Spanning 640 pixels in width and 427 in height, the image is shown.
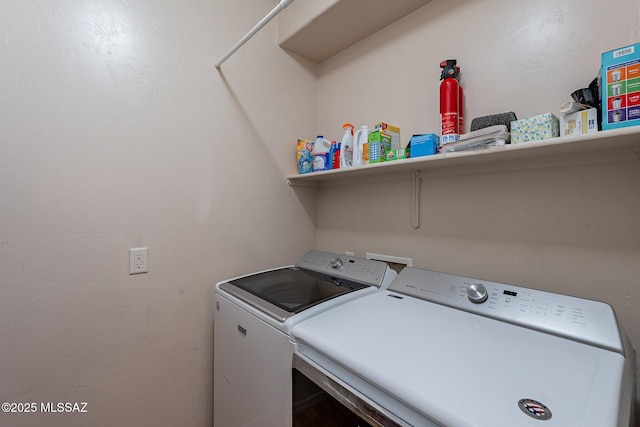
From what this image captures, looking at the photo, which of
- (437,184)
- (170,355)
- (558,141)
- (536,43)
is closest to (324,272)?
(437,184)

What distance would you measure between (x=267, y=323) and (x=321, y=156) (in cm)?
108

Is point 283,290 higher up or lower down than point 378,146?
lower down

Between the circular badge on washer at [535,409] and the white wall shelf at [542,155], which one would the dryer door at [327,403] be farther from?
the white wall shelf at [542,155]

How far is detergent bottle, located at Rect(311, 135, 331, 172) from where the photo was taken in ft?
5.81

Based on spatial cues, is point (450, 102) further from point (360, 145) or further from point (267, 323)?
point (267, 323)

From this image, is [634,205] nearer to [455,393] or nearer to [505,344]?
[505,344]

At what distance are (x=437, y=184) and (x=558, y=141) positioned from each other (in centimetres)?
60

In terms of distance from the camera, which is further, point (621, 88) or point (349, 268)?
point (349, 268)

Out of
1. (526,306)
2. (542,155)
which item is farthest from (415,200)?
(526,306)

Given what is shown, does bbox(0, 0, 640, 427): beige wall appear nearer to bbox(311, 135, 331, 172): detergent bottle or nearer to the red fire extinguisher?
the red fire extinguisher

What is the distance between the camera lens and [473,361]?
0.72 metres

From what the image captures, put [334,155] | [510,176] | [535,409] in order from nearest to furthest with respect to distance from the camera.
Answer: [535,409]
[510,176]
[334,155]

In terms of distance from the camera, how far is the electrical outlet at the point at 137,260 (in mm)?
1319

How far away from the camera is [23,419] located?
110 cm
